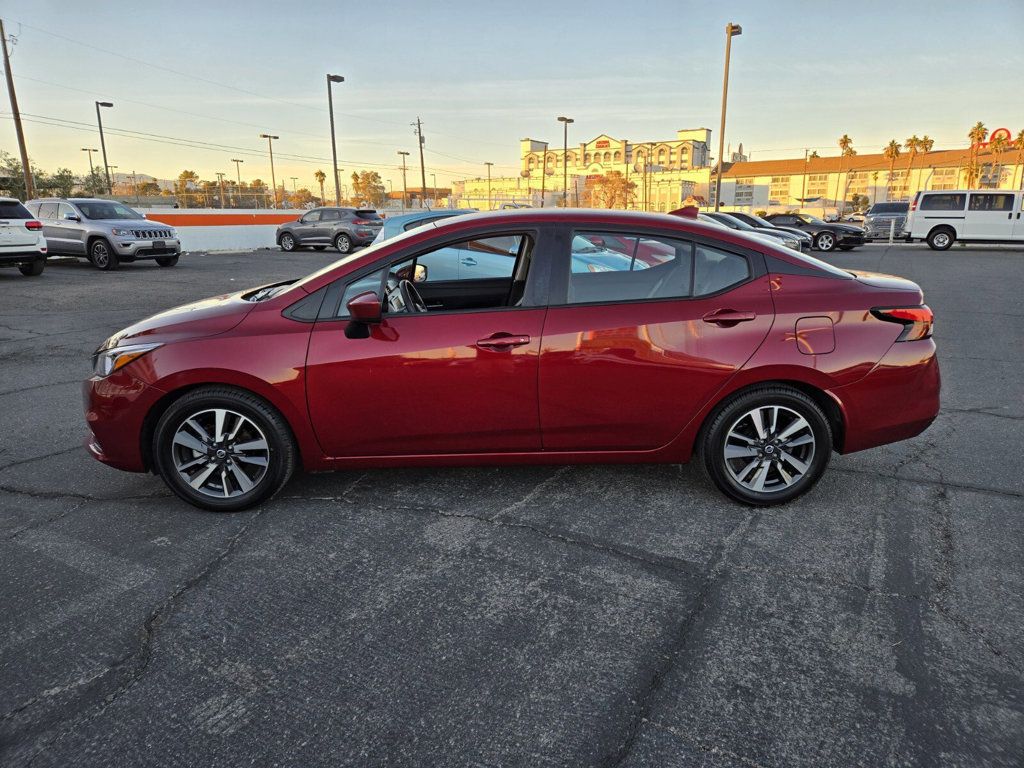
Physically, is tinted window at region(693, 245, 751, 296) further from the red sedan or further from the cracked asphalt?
the cracked asphalt

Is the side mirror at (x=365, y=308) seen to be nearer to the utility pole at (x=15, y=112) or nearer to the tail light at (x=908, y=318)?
the tail light at (x=908, y=318)

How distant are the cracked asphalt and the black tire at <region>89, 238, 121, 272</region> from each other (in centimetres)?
1422

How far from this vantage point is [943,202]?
23016 mm

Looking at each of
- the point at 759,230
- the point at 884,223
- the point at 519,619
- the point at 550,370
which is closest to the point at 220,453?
the point at 550,370

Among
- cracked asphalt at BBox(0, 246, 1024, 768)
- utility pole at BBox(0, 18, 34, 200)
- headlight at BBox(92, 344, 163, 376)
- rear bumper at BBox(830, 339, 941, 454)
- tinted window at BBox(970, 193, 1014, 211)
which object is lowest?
cracked asphalt at BBox(0, 246, 1024, 768)

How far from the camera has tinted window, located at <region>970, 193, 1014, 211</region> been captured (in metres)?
22.2

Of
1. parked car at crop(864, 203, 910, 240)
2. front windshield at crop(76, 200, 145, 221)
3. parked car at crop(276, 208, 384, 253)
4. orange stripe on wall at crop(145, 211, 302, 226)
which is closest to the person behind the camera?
front windshield at crop(76, 200, 145, 221)

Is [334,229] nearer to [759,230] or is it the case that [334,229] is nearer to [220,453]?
[759,230]

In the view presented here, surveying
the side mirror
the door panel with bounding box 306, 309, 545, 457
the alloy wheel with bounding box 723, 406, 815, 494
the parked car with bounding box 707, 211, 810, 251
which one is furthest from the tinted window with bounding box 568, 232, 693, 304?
the parked car with bounding box 707, 211, 810, 251

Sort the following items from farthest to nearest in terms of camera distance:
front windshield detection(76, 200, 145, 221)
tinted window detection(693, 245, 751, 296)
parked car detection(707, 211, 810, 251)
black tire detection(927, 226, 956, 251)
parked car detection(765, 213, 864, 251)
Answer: parked car detection(765, 213, 864, 251), black tire detection(927, 226, 956, 251), parked car detection(707, 211, 810, 251), front windshield detection(76, 200, 145, 221), tinted window detection(693, 245, 751, 296)

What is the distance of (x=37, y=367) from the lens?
713 centimetres

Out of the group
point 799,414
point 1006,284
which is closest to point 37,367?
point 799,414

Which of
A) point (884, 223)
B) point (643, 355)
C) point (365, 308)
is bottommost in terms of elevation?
point (884, 223)

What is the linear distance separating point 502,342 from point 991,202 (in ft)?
82.9
